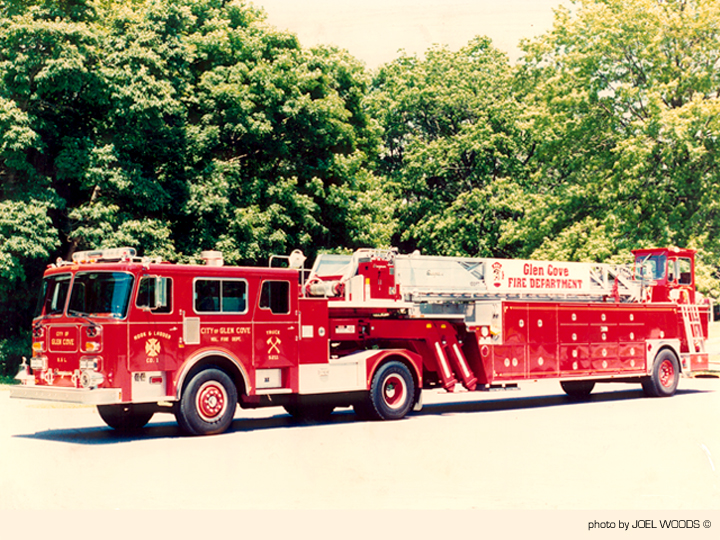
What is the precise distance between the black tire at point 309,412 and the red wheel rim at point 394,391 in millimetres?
1107

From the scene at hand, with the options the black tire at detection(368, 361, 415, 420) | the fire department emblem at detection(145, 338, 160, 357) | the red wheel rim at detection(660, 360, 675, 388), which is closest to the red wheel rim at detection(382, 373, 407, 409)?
the black tire at detection(368, 361, 415, 420)

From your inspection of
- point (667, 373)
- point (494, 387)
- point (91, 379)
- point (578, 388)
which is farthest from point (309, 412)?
point (667, 373)

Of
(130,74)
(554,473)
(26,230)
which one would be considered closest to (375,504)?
(554,473)

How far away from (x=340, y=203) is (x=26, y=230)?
39.8 feet

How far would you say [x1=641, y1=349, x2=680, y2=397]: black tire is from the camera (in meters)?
21.4

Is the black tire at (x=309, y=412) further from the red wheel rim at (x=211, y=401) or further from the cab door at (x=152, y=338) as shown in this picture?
the cab door at (x=152, y=338)

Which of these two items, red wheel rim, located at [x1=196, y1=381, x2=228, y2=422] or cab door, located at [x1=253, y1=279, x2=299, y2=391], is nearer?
red wheel rim, located at [x1=196, y1=381, x2=228, y2=422]

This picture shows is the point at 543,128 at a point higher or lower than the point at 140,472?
higher

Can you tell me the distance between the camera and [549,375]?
19.0 m

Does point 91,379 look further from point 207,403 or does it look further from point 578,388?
point 578,388

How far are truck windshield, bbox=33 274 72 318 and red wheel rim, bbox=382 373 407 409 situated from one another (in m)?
5.79

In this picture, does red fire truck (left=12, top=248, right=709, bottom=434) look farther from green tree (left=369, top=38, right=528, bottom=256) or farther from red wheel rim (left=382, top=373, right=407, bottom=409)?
green tree (left=369, top=38, right=528, bottom=256)

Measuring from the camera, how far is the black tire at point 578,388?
70.7 ft

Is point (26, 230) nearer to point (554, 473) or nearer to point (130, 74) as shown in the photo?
point (130, 74)
